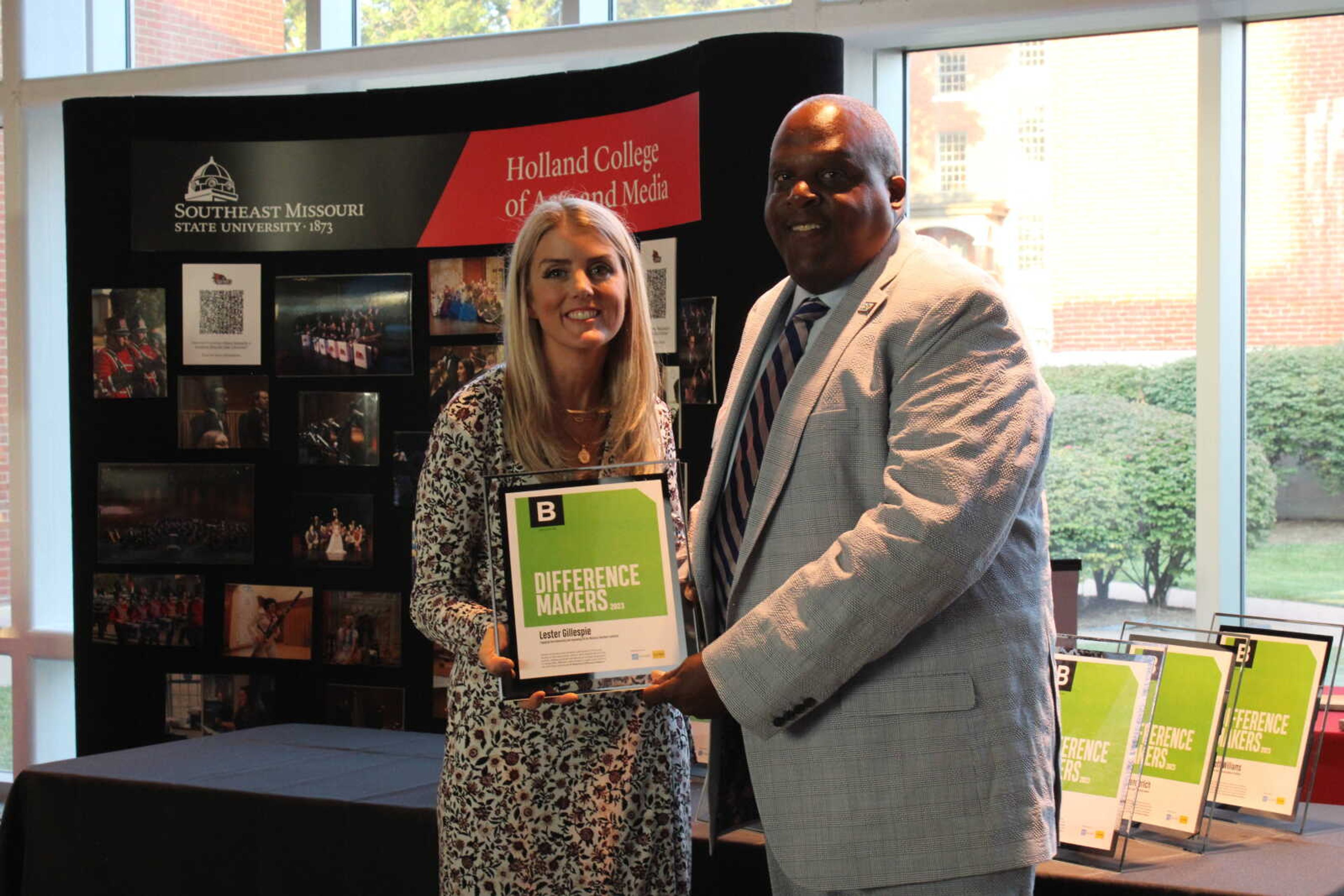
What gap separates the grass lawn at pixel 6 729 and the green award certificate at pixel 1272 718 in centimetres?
531

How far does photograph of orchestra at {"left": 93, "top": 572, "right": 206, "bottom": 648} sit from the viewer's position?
444cm

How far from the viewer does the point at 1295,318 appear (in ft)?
12.7

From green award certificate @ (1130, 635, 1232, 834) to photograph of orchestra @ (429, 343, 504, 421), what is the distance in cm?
234

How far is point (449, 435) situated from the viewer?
7.34ft

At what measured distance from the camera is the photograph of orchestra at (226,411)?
4.36 m

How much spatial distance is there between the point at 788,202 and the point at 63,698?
4934mm

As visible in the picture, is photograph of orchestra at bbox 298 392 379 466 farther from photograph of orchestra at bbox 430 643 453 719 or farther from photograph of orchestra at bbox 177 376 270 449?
photograph of orchestra at bbox 430 643 453 719

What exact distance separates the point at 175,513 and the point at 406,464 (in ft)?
3.05

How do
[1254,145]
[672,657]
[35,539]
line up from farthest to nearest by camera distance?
[35,539] → [1254,145] → [672,657]

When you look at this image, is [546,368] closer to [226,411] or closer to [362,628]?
[362,628]

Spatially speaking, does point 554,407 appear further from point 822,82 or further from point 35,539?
point 35,539

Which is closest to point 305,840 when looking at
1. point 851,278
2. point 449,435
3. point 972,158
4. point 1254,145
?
point 449,435

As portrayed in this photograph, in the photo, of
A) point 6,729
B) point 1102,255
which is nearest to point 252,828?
point 1102,255

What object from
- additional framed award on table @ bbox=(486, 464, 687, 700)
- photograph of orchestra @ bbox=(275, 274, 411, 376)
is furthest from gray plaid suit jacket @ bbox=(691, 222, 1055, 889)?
photograph of orchestra @ bbox=(275, 274, 411, 376)
